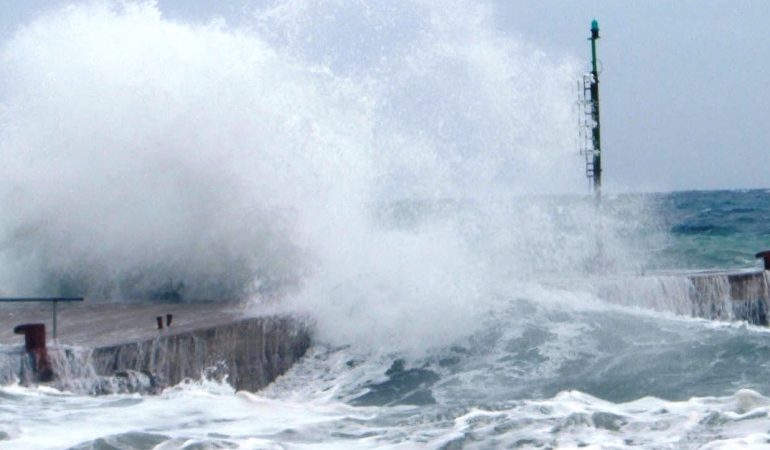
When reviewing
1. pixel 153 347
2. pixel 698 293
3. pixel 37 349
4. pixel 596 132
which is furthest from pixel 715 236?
pixel 37 349

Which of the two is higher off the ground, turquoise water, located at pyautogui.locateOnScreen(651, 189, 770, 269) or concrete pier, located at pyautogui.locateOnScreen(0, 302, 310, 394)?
turquoise water, located at pyautogui.locateOnScreen(651, 189, 770, 269)

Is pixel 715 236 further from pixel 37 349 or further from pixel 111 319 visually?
pixel 37 349

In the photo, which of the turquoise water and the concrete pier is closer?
the concrete pier

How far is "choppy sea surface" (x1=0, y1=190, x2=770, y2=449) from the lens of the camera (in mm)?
6250

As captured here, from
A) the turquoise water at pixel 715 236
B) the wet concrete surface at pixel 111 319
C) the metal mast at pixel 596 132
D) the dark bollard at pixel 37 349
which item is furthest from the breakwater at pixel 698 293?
the dark bollard at pixel 37 349

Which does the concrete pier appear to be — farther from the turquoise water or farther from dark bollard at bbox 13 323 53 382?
the turquoise water

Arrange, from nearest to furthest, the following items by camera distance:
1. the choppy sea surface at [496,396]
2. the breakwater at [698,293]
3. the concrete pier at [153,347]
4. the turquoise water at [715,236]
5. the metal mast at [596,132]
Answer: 1. the choppy sea surface at [496,396]
2. the concrete pier at [153,347]
3. the breakwater at [698,293]
4. the metal mast at [596,132]
5. the turquoise water at [715,236]

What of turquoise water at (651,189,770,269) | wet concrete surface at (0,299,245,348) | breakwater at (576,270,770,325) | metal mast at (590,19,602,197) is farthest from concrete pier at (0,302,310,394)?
turquoise water at (651,189,770,269)

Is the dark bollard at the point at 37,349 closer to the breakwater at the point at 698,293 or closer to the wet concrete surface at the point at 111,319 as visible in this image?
the wet concrete surface at the point at 111,319

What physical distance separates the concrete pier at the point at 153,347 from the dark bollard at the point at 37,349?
0.13 feet

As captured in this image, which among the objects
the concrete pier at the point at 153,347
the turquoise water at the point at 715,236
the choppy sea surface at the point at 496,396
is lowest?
the choppy sea surface at the point at 496,396

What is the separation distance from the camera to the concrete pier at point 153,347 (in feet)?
25.3

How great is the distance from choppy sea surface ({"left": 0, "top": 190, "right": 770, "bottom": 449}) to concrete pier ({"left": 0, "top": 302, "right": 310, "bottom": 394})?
175 mm

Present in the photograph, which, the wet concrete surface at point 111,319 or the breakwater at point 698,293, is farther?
the breakwater at point 698,293
